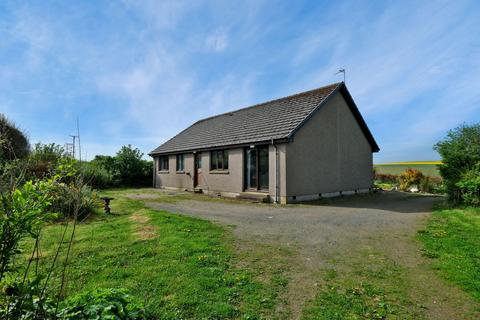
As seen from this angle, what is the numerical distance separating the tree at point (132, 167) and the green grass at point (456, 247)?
23.8 metres

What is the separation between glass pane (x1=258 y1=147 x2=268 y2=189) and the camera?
47.5ft

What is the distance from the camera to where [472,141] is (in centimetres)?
1180

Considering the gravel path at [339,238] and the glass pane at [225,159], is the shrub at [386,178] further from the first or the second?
the glass pane at [225,159]

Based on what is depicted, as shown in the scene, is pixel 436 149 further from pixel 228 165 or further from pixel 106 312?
pixel 106 312

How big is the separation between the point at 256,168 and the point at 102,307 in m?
12.3

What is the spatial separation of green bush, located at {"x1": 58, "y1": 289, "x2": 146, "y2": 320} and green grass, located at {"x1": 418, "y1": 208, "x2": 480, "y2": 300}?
466 cm

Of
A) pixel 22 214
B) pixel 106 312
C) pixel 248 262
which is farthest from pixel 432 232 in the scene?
pixel 22 214

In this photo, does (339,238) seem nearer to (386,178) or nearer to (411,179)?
(411,179)

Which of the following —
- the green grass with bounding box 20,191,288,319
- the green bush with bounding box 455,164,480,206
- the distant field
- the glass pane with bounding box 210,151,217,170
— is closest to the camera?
the green grass with bounding box 20,191,288,319

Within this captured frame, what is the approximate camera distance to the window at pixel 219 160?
55.7 ft

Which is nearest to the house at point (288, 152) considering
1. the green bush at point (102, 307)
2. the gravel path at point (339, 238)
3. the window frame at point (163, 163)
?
the gravel path at point (339, 238)

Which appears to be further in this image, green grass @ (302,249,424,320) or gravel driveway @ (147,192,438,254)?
gravel driveway @ (147,192,438,254)

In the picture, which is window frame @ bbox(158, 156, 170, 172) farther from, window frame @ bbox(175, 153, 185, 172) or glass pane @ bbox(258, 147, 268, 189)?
glass pane @ bbox(258, 147, 268, 189)

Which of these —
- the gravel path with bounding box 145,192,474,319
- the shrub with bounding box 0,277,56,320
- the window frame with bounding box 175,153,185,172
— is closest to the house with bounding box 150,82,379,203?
the window frame with bounding box 175,153,185,172
